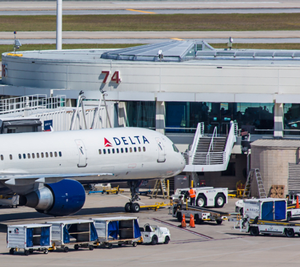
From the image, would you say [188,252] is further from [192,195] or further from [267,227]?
[192,195]

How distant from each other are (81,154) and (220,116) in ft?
63.1

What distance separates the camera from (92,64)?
196 feet

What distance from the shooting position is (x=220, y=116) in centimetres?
5878

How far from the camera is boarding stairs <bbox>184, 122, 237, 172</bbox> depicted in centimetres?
5528

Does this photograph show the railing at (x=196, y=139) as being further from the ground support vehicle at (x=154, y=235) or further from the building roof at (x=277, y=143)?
the ground support vehicle at (x=154, y=235)

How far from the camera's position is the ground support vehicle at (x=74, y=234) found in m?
33.5

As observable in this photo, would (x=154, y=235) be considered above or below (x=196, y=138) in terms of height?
below

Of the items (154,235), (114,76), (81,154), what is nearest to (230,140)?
(114,76)

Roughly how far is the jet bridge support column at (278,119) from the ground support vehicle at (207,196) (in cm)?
966

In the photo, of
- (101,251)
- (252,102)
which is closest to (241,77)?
(252,102)

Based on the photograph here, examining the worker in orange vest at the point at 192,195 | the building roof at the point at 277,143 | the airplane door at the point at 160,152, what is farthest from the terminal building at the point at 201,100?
the airplane door at the point at 160,152

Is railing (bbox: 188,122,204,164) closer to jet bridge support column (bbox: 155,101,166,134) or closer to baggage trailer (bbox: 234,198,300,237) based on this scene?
jet bridge support column (bbox: 155,101,166,134)

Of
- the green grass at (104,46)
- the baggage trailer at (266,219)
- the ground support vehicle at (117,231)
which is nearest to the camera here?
the ground support vehicle at (117,231)

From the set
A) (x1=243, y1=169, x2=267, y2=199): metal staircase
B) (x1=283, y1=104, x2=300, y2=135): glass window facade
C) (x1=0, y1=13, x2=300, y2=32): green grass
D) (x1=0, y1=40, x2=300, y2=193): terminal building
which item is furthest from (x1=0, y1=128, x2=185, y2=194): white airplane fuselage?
(x1=0, y1=13, x2=300, y2=32): green grass
